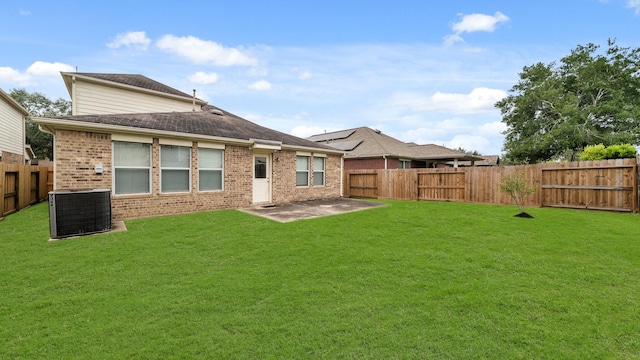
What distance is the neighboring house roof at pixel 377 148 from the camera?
20609 millimetres

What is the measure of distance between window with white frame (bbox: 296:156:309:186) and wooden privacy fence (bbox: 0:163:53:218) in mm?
9693

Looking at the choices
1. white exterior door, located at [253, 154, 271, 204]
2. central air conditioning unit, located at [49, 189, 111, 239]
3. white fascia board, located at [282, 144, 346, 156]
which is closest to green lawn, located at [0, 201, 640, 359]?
central air conditioning unit, located at [49, 189, 111, 239]

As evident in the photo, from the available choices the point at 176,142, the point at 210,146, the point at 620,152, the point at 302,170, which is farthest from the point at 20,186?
the point at 620,152

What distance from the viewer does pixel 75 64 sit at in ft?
50.7

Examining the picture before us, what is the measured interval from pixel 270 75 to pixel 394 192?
10553mm

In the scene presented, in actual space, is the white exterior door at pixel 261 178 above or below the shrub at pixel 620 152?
below

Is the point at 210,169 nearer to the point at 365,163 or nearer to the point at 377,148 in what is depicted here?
the point at 365,163

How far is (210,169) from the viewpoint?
386 inches

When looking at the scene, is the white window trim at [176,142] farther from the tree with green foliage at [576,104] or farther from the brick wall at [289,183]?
the tree with green foliage at [576,104]

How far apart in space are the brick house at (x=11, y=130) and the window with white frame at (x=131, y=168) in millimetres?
12055

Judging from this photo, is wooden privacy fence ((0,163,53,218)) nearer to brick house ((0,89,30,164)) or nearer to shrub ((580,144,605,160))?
brick house ((0,89,30,164))

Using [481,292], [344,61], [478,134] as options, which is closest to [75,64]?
[344,61]

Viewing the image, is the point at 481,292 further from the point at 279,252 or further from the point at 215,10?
the point at 215,10

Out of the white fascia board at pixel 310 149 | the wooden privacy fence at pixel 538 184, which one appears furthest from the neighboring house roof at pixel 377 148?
the white fascia board at pixel 310 149
